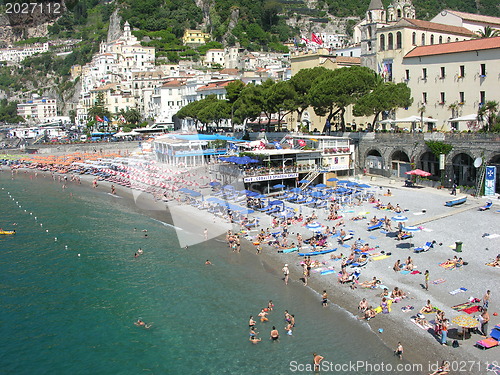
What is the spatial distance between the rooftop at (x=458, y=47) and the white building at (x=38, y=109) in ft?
479

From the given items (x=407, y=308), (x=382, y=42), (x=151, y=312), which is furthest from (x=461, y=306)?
(x=382, y=42)

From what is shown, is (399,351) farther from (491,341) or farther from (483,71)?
(483,71)

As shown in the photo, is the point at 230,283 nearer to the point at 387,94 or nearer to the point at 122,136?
the point at 387,94

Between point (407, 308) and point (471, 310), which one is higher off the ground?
point (471, 310)

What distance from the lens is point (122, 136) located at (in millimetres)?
99562

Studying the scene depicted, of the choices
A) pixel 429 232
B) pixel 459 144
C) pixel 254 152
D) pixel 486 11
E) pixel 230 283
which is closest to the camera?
pixel 230 283

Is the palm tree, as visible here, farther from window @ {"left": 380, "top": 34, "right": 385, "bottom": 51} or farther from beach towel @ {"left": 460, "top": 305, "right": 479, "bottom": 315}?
beach towel @ {"left": 460, "top": 305, "right": 479, "bottom": 315}

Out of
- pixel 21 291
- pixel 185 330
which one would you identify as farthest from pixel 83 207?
pixel 185 330

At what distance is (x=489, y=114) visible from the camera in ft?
138

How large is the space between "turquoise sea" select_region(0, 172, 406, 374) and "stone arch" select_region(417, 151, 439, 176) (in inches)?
848

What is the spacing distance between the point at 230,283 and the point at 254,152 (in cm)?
2056

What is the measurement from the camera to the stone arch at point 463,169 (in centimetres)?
3931

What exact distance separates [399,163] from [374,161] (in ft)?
9.90

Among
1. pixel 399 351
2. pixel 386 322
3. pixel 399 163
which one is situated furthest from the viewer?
pixel 399 163
